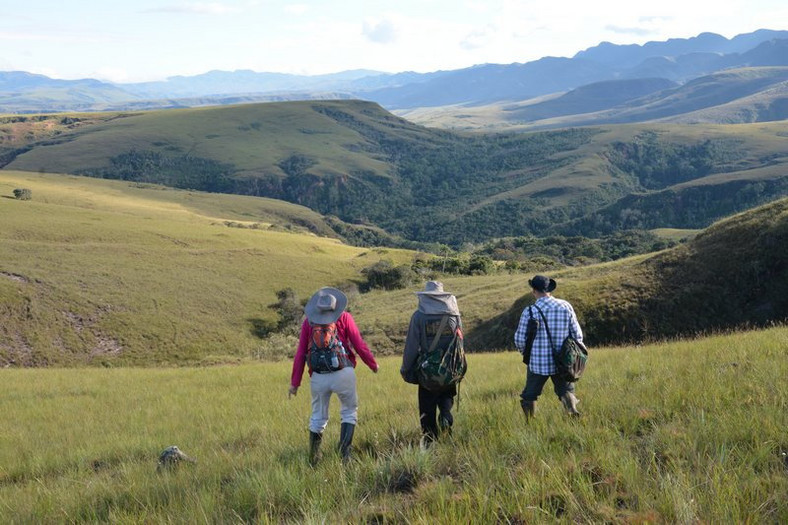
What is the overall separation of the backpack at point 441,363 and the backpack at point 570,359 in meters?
1.35

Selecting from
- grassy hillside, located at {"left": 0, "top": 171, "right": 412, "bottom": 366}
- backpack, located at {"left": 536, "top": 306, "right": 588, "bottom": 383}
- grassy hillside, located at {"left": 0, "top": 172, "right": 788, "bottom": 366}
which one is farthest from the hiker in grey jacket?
grassy hillside, located at {"left": 0, "top": 171, "right": 412, "bottom": 366}

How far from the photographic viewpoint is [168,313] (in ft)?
164

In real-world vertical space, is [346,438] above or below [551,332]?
below

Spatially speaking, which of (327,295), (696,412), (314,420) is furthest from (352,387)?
(696,412)

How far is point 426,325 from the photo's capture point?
668cm

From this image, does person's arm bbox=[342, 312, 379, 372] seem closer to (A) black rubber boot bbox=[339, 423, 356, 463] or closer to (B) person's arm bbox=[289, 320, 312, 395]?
(B) person's arm bbox=[289, 320, 312, 395]

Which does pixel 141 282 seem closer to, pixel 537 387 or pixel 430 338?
pixel 430 338

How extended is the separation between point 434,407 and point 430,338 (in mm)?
928

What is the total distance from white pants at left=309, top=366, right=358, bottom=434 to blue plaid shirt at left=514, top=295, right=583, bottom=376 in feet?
7.45

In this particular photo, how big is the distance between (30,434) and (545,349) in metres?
10.7

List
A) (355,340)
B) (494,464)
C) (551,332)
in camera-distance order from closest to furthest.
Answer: (494,464) < (355,340) < (551,332)

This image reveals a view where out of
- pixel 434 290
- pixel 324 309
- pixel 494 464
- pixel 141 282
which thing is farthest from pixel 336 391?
pixel 141 282

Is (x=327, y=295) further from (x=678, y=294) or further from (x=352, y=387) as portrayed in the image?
(x=678, y=294)

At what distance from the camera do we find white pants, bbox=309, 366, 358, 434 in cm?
663
